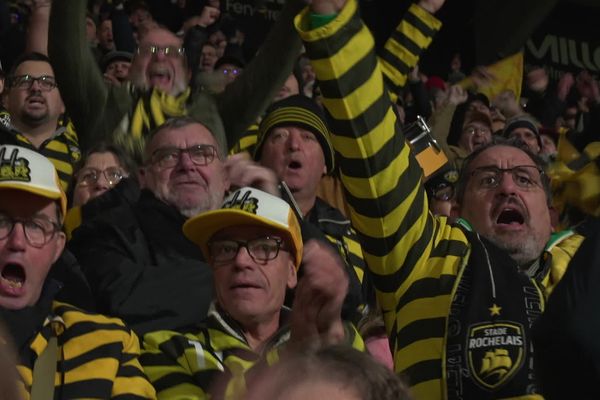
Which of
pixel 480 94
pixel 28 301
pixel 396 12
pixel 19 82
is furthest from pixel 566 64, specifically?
pixel 28 301

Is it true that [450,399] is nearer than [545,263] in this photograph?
Yes

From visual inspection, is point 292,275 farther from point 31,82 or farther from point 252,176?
point 31,82

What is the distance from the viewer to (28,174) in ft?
12.8

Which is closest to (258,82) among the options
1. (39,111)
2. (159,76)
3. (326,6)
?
Result: (159,76)

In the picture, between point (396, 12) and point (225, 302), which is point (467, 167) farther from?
point (396, 12)

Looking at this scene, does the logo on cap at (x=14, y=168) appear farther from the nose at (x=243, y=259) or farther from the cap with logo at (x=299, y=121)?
the cap with logo at (x=299, y=121)

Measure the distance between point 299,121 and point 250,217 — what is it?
64.6 inches

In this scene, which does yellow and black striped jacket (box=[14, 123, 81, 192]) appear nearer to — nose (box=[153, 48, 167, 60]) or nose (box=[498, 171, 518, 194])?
nose (box=[153, 48, 167, 60])

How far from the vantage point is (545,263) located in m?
4.61

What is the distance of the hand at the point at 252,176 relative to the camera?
4.53 metres

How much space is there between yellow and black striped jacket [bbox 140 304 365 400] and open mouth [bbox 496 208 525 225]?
1097 millimetres

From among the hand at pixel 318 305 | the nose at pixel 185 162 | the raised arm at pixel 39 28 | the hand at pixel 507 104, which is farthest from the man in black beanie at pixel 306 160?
the hand at pixel 507 104

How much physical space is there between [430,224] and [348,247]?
1134mm

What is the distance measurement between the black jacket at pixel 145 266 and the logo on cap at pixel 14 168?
60 cm
